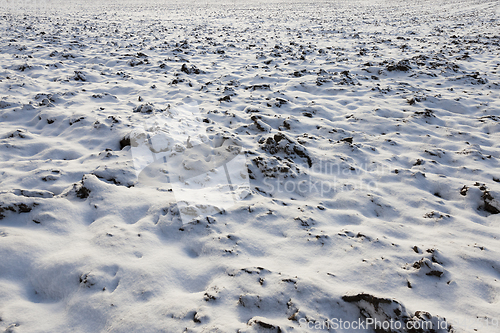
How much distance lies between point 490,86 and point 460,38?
6.65 meters

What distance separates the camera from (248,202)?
328 cm

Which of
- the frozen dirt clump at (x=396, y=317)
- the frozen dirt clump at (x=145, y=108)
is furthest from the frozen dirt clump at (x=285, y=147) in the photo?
the frozen dirt clump at (x=145, y=108)

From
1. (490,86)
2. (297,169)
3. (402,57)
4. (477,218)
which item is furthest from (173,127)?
(402,57)

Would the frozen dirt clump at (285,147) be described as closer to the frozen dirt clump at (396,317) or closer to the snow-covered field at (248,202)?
Answer: the snow-covered field at (248,202)

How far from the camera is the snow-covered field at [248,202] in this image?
7.07 ft

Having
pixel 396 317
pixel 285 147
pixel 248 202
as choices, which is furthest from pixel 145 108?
pixel 396 317

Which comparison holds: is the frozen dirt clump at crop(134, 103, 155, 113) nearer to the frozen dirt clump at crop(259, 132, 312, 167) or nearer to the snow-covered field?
the snow-covered field

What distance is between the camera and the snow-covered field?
2156mm

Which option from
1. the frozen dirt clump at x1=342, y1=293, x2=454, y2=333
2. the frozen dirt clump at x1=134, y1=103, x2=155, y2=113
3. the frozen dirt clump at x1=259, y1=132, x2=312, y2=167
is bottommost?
the frozen dirt clump at x1=342, y1=293, x2=454, y2=333

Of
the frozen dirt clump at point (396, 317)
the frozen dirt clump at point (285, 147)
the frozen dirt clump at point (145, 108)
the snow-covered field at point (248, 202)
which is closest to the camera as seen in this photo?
the frozen dirt clump at point (396, 317)

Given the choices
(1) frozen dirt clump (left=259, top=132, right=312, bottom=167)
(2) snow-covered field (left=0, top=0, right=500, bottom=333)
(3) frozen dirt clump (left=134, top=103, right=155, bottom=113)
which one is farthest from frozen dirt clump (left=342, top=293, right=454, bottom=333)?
(3) frozen dirt clump (left=134, top=103, right=155, bottom=113)

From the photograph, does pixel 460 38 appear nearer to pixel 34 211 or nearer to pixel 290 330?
pixel 290 330

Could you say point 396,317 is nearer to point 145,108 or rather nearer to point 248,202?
point 248,202

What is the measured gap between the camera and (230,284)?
7.63 ft
